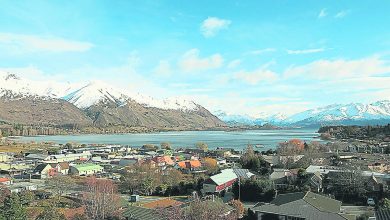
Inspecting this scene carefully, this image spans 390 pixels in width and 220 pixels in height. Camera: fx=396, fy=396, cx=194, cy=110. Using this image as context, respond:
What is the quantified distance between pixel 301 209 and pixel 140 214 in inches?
202

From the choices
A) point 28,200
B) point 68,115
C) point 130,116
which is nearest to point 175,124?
point 130,116

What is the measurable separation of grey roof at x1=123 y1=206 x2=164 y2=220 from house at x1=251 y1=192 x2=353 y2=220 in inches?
133

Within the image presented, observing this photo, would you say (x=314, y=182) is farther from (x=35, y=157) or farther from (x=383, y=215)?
(x=35, y=157)

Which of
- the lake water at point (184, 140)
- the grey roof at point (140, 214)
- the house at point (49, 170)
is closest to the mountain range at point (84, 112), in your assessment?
the lake water at point (184, 140)

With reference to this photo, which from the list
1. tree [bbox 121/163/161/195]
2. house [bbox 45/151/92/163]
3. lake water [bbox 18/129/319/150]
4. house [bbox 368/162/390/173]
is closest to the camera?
tree [bbox 121/163/161/195]

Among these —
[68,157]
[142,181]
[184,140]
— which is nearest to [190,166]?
[142,181]

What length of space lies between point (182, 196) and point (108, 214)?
6.55 meters

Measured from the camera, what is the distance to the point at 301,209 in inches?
489

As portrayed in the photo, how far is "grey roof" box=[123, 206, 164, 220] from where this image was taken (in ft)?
40.3

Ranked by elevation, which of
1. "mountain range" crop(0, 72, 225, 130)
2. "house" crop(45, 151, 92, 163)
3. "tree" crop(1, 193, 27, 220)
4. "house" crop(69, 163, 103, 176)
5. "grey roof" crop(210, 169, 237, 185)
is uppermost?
"mountain range" crop(0, 72, 225, 130)

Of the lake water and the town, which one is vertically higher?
the lake water

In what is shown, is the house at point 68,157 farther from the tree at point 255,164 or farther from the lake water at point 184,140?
the tree at point 255,164

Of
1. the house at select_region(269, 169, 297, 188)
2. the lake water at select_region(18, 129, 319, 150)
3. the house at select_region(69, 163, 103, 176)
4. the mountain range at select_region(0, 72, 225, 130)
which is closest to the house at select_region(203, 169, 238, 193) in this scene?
the house at select_region(269, 169, 297, 188)

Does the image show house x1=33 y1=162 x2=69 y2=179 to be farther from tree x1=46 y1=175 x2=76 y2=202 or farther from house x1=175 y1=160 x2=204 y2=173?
house x1=175 y1=160 x2=204 y2=173
